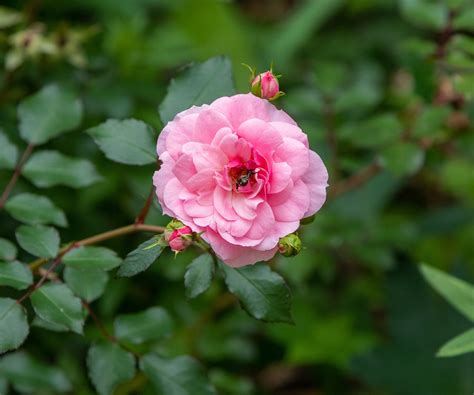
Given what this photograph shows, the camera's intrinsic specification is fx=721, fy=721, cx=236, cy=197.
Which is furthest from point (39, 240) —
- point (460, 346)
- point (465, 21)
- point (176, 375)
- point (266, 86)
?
point (465, 21)

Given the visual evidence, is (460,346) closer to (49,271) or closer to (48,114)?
(49,271)

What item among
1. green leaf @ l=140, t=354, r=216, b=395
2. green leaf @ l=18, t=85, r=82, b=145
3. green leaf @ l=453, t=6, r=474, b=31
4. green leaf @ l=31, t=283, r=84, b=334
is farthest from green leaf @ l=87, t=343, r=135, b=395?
green leaf @ l=453, t=6, r=474, b=31

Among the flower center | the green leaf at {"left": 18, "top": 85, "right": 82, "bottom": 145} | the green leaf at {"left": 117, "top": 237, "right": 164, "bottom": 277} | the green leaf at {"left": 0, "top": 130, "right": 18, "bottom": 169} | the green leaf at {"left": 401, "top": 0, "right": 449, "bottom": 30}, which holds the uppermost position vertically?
the flower center

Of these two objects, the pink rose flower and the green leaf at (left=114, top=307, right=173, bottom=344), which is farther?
the green leaf at (left=114, top=307, right=173, bottom=344)

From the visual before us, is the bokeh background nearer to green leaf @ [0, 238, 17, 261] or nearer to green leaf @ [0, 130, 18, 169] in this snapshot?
green leaf @ [0, 130, 18, 169]

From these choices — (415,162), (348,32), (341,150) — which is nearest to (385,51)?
(348,32)

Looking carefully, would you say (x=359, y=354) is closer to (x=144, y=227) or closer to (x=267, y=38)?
(x=144, y=227)
